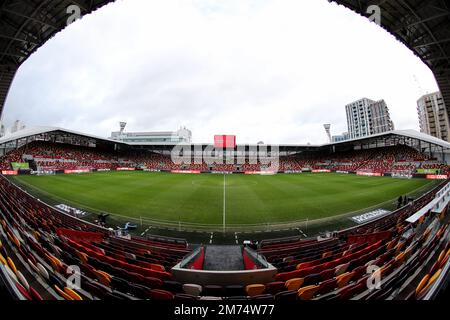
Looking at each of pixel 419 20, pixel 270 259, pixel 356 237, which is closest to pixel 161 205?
pixel 270 259

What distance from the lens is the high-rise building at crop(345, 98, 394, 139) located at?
12231 centimetres

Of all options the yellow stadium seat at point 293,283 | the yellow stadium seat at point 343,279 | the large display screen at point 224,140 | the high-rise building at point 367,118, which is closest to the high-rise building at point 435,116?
the high-rise building at point 367,118

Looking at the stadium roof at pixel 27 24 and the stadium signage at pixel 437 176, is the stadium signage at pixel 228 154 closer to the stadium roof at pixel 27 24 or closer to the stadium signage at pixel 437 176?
the stadium signage at pixel 437 176

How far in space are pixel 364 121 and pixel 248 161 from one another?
11361 cm

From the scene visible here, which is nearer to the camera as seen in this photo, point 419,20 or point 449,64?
point 419,20

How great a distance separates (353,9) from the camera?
11289mm

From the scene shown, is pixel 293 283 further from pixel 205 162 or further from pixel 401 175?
pixel 205 162

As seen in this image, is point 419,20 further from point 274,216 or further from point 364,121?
point 364,121

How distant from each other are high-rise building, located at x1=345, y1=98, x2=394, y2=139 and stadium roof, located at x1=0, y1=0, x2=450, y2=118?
130 meters

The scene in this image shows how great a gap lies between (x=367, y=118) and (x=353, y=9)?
492ft

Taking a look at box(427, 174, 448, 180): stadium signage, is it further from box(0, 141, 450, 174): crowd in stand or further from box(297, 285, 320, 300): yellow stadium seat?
box(297, 285, 320, 300): yellow stadium seat

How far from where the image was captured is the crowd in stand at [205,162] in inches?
1590

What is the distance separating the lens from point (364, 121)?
131 m

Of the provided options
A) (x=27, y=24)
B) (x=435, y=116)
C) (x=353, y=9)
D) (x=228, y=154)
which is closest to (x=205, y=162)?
(x=228, y=154)
